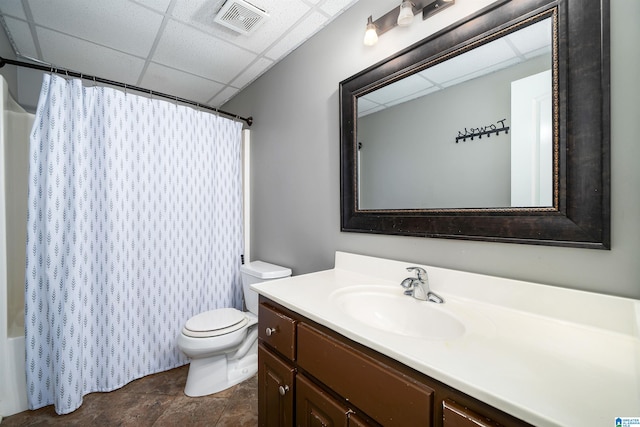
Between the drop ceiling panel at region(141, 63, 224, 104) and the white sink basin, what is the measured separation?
220 centimetres

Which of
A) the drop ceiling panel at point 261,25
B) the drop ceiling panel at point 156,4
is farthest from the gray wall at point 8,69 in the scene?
the drop ceiling panel at point 261,25

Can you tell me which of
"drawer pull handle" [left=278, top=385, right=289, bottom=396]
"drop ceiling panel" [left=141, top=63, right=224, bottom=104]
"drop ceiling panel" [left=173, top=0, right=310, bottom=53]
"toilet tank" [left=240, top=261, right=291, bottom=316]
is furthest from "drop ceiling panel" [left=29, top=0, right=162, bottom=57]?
"drawer pull handle" [left=278, top=385, right=289, bottom=396]

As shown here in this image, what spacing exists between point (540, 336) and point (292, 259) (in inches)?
56.2

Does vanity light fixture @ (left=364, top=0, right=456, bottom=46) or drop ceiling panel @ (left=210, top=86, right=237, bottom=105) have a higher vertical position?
drop ceiling panel @ (left=210, top=86, right=237, bottom=105)

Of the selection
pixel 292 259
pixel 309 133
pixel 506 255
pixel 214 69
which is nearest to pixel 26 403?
pixel 292 259

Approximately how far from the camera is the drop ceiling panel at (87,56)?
172 cm

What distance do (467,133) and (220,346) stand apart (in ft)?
5.71

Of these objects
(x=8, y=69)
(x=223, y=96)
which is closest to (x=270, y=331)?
(x=223, y=96)

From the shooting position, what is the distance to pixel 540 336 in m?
0.72

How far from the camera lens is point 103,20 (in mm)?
1547

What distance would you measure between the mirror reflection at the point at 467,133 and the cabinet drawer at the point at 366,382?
28.0 inches

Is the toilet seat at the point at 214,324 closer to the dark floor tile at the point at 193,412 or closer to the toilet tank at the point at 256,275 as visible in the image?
the toilet tank at the point at 256,275

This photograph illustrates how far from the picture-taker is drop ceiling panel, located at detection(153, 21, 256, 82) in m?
1.68

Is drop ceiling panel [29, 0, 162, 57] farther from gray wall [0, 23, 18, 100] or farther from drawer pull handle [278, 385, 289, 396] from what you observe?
drawer pull handle [278, 385, 289, 396]
